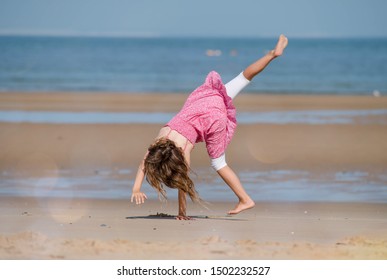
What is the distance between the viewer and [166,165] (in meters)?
8.91

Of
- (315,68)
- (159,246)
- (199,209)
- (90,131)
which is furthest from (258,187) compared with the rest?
(315,68)

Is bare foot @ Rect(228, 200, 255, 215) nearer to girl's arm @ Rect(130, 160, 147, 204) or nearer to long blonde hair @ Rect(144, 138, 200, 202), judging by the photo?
long blonde hair @ Rect(144, 138, 200, 202)

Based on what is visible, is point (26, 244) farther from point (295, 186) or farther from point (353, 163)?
point (353, 163)

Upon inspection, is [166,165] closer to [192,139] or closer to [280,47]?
[192,139]

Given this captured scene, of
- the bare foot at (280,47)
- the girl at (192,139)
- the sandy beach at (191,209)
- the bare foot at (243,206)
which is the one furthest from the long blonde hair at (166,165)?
the bare foot at (280,47)

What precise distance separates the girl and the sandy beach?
371 millimetres

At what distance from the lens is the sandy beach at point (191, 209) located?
7.87m

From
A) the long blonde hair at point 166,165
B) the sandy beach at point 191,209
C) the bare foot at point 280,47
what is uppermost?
the bare foot at point 280,47

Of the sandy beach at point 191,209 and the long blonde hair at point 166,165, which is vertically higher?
the long blonde hair at point 166,165

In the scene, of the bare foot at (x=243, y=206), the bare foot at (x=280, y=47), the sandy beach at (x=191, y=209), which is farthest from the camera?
the bare foot at (x=280, y=47)

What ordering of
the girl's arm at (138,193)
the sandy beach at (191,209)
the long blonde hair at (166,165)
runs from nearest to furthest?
the sandy beach at (191,209)
the girl's arm at (138,193)
the long blonde hair at (166,165)

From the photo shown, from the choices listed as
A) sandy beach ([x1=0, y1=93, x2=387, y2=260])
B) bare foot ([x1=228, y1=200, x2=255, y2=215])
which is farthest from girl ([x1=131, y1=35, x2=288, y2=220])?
sandy beach ([x1=0, y1=93, x2=387, y2=260])

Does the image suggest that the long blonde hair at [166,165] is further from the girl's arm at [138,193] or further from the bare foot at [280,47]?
the bare foot at [280,47]
